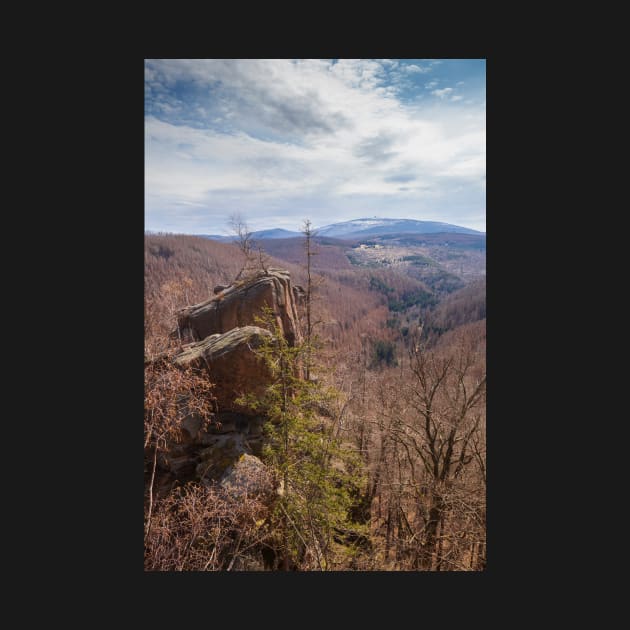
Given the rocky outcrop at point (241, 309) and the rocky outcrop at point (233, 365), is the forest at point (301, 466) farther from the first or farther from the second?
the rocky outcrop at point (241, 309)

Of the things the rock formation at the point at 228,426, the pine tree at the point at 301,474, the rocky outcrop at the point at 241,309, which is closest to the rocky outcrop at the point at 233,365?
the rock formation at the point at 228,426

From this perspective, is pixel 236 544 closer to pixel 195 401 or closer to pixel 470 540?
pixel 195 401

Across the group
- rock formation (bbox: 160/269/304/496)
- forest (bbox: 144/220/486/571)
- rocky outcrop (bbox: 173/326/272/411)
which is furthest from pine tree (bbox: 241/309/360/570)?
rocky outcrop (bbox: 173/326/272/411)

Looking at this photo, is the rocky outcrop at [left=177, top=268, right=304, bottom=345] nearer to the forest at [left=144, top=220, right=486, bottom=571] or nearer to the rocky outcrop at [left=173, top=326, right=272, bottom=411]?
the forest at [left=144, top=220, right=486, bottom=571]

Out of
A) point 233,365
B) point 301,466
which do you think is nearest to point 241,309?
point 233,365

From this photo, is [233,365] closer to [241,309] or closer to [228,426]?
[228,426]
